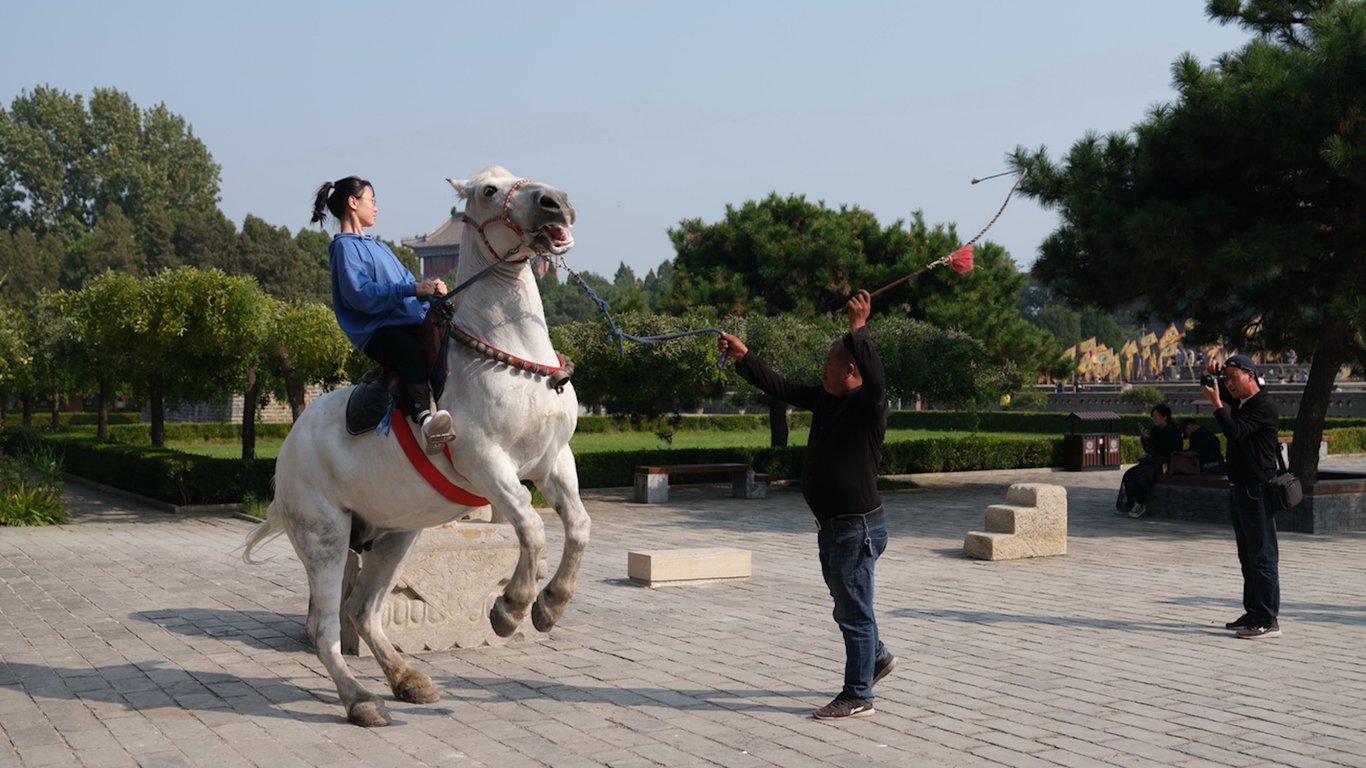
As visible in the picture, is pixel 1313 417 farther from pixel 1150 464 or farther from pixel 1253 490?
pixel 1253 490

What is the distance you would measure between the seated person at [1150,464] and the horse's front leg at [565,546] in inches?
545

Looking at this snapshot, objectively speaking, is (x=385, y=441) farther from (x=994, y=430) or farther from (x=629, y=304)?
(x=994, y=430)

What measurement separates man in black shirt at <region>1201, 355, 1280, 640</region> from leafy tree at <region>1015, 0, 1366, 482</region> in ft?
22.4

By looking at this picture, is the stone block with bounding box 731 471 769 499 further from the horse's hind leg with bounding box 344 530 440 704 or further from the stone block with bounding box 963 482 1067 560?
the horse's hind leg with bounding box 344 530 440 704

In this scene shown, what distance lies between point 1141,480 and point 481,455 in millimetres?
14460

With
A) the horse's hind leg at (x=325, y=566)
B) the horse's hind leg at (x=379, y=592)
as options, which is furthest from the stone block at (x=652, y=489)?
the horse's hind leg at (x=325, y=566)

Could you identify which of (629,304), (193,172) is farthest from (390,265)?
(193,172)

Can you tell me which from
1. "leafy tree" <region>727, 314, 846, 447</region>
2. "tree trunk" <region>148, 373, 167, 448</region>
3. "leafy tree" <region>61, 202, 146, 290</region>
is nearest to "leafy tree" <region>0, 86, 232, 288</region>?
"leafy tree" <region>61, 202, 146, 290</region>

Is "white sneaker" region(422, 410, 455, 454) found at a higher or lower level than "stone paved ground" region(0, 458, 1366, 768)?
higher

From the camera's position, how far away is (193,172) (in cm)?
9062

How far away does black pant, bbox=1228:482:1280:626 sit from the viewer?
8.81 meters

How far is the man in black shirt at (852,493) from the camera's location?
6418 millimetres

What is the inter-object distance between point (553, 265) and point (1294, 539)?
1273cm

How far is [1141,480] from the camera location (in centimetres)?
1792
